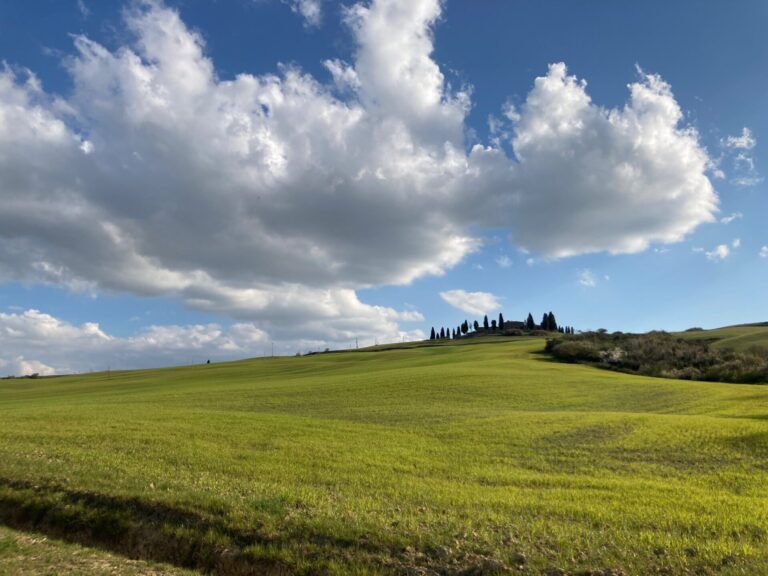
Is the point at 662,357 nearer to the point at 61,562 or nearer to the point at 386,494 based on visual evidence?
the point at 386,494

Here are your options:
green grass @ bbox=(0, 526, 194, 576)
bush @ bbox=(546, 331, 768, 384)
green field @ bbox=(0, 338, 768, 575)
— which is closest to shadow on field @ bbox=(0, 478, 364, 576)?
green field @ bbox=(0, 338, 768, 575)

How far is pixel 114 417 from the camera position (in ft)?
92.8

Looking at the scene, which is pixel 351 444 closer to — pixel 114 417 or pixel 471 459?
pixel 471 459

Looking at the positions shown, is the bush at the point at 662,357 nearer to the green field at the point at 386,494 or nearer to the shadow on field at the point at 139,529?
the green field at the point at 386,494

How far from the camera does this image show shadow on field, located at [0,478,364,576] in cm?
1023

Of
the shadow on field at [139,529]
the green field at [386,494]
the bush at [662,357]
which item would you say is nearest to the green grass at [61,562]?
the green field at [386,494]

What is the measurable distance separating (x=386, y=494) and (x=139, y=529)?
6.18 metres

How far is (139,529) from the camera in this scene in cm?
1166

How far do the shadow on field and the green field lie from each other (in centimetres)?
4

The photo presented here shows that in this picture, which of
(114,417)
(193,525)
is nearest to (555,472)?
(193,525)

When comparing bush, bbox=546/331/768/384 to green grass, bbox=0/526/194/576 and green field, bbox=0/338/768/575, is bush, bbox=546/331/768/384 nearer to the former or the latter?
green field, bbox=0/338/768/575

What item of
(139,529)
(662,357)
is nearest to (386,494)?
(139,529)

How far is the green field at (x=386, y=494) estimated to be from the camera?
9711mm

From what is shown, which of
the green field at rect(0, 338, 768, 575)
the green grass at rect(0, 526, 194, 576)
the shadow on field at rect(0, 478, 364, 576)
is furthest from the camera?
the shadow on field at rect(0, 478, 364, 576)
